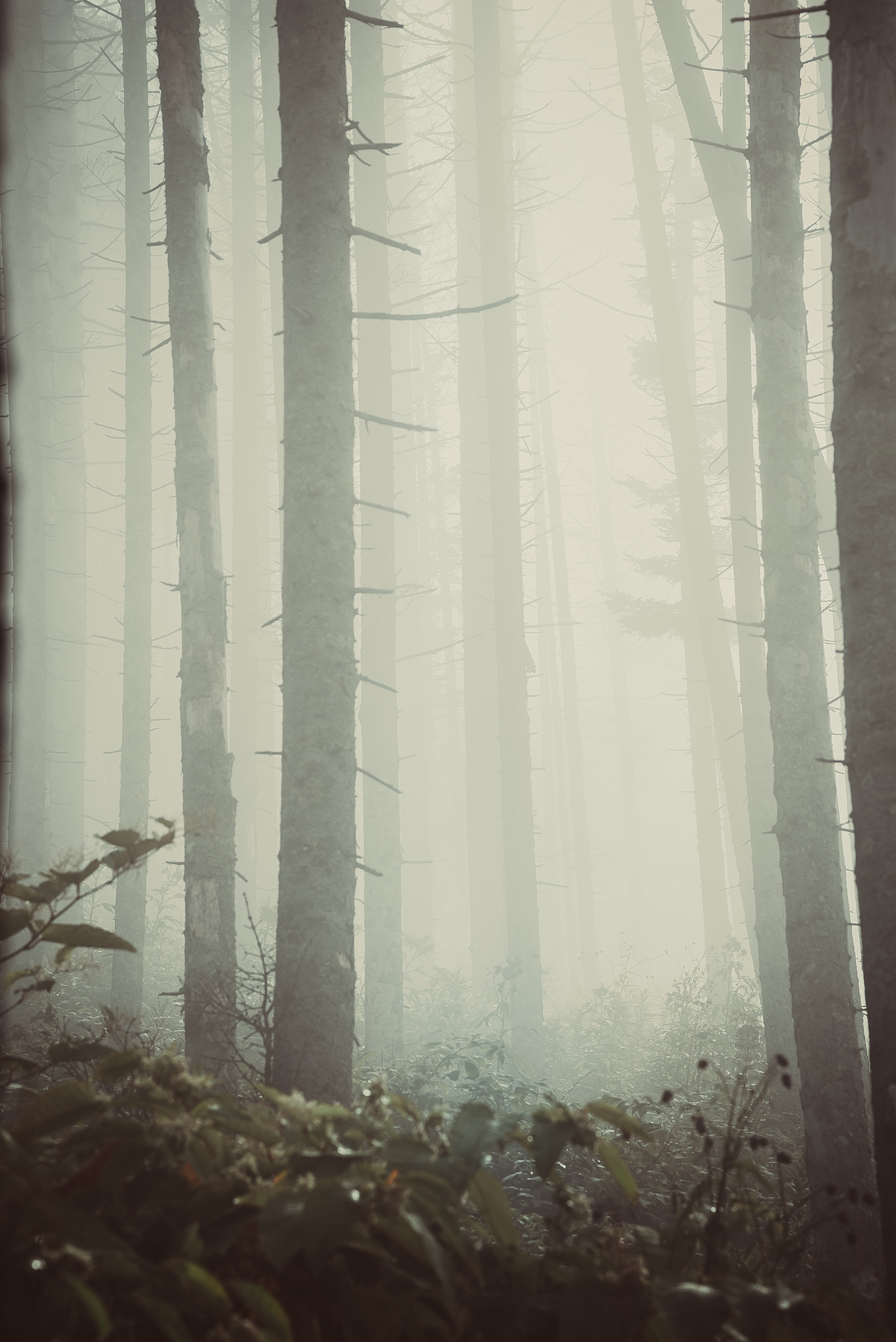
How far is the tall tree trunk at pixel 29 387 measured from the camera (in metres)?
10.9

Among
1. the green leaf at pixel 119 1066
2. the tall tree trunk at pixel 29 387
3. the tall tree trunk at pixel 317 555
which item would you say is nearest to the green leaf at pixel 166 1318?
the green leaf at pixel 119 1066

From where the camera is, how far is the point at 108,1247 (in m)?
1.32

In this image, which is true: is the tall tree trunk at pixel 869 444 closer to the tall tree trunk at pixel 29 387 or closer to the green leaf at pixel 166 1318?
the green leaf at pixel 166 1318

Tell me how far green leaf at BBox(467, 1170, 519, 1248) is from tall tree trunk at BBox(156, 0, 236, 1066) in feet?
15.4

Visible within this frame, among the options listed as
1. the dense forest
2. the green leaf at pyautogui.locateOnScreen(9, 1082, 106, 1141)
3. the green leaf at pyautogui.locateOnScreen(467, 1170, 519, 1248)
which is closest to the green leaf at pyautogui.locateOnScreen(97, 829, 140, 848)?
the dense forest

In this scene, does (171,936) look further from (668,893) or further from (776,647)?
(668,893)

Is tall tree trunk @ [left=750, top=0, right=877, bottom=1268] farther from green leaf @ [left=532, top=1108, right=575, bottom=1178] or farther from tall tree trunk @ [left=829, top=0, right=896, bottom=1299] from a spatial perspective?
green leaf @ [left=532, top=1108, right=575, bottom=1178]

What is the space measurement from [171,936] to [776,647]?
1565cm

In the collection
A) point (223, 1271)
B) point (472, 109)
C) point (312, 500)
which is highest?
point (472, 109)

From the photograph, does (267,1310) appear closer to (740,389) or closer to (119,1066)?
(119,1066)

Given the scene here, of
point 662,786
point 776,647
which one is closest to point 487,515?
point 776,647

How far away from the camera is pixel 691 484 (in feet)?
34.9

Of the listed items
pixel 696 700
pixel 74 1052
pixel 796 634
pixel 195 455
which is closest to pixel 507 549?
pixel 195 455

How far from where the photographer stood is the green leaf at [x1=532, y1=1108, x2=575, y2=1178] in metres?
1.64
